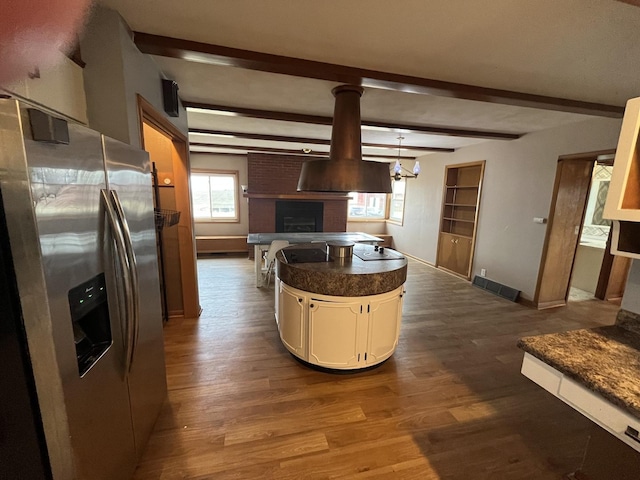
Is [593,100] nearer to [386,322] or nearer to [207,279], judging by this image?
[386,322]

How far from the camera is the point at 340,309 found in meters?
2.06

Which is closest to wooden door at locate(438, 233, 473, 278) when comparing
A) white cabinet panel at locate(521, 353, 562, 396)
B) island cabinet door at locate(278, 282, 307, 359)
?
island cabinet door at locate(278, 282, 307, 359)

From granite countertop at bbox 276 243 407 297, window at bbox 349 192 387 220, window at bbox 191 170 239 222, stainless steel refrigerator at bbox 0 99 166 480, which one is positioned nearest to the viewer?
stainless steel refrigerator at bbox 0 99 166 480

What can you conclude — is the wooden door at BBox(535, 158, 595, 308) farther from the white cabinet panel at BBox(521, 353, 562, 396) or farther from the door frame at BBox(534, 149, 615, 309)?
the white cabinet panel at BBox(521, 353, 562, 396)

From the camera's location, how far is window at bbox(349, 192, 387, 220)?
7.89 m

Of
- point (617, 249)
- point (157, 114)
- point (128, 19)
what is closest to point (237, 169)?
point (157, 114)

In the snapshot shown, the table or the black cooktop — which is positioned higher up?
the black cooktop

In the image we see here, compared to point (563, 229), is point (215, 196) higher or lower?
higher

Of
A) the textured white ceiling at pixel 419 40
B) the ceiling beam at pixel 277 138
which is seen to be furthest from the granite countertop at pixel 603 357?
the ceiling beam at pixel 277 138

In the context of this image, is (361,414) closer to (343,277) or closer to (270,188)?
(343,277)

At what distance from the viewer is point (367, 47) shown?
170 centimetres

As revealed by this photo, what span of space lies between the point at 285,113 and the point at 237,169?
3.80 metres

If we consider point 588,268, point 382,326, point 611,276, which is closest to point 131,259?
point 382,326

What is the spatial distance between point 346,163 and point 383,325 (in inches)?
→ 54.1
